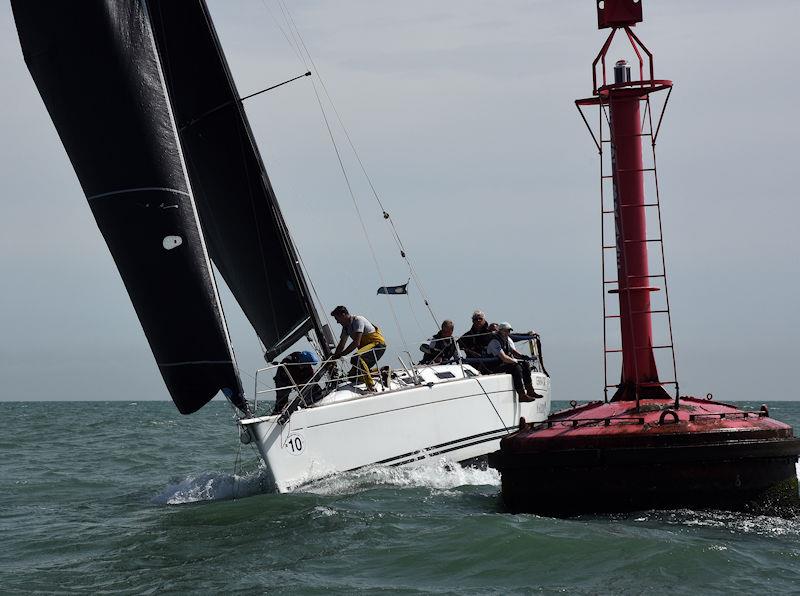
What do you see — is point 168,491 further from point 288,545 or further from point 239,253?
point 288,545

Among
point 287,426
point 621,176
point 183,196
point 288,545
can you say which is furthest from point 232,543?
point 621,176

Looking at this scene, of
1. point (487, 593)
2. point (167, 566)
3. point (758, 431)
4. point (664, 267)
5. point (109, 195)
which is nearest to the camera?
point (487, 593)

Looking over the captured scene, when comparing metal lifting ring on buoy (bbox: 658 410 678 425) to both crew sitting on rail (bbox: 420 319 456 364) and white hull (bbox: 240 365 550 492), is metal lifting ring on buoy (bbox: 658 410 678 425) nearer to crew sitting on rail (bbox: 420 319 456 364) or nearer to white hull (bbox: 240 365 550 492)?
white hull (bbox: 240 365 550 492)

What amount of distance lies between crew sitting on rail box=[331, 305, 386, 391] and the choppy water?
1329mm

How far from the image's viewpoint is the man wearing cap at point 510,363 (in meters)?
16.7

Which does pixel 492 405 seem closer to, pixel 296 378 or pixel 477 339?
→ pixel 477 339

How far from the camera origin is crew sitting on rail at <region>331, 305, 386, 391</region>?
14.5 m

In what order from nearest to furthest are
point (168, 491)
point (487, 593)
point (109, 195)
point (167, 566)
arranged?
point (487, 593)
point (167, 566)
point (109, 195)
point (168, 491)

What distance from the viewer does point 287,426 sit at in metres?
13.1

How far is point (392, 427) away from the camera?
46.9 feet

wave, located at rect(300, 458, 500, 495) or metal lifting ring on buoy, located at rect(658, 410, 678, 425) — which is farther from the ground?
metal lifting ring on buoy, located at rect(658, 410, 678, 425)

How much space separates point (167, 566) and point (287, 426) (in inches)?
136

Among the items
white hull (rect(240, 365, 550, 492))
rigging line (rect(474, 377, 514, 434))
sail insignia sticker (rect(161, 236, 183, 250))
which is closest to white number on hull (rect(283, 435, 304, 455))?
white hull (rect(240, 365, 550, 492))

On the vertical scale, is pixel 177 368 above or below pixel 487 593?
above
